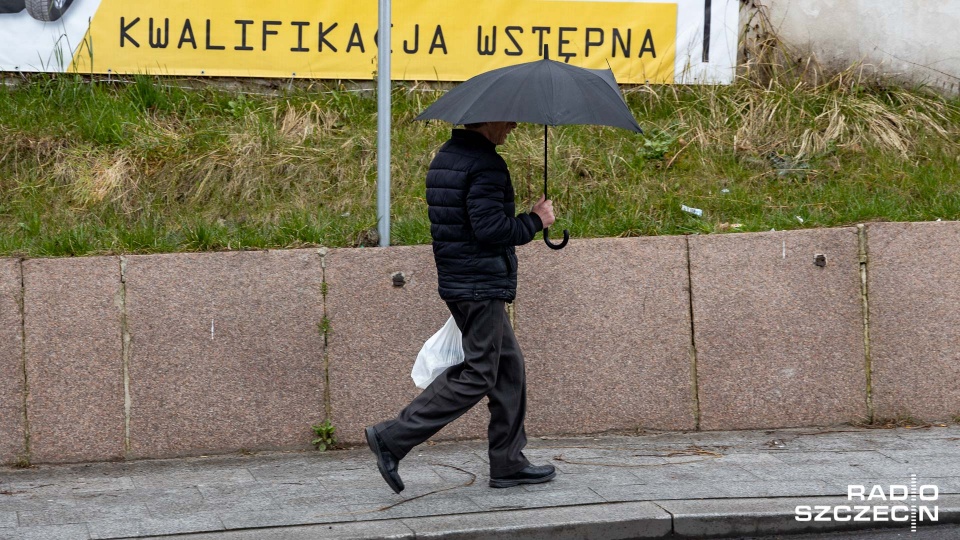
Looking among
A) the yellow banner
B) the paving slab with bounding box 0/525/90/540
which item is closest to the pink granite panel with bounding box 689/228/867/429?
the yellow banner

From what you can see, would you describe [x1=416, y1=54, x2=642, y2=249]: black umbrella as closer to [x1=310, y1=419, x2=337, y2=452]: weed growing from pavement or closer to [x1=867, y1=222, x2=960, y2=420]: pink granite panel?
[x1=310, y1=419, x2=337, y2=452]: weed growing from pavement

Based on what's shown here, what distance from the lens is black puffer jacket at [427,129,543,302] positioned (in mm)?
4789

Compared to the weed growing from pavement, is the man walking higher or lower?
higher

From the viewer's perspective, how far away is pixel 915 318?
653 cm

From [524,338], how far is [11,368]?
274 cm

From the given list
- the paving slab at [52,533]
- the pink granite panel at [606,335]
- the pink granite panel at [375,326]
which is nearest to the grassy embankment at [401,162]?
the pink granite panel at [375,326]

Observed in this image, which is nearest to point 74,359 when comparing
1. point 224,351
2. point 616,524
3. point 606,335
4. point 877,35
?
point 224,351

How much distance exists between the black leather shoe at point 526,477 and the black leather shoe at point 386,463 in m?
0.51

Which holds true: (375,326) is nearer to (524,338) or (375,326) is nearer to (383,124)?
(524,338)

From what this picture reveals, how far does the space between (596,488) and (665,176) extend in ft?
10.4

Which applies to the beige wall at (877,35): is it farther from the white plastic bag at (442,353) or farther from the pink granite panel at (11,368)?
the pink granite panel at (11,368)

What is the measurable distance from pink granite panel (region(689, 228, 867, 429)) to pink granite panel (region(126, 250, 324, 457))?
2.25 meters

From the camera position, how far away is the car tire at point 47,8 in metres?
8.05

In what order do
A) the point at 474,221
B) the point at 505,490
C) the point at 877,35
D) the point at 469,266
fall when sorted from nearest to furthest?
the point at 474,221, the point at 469,266, the point at 505,490, the point at 877,35
